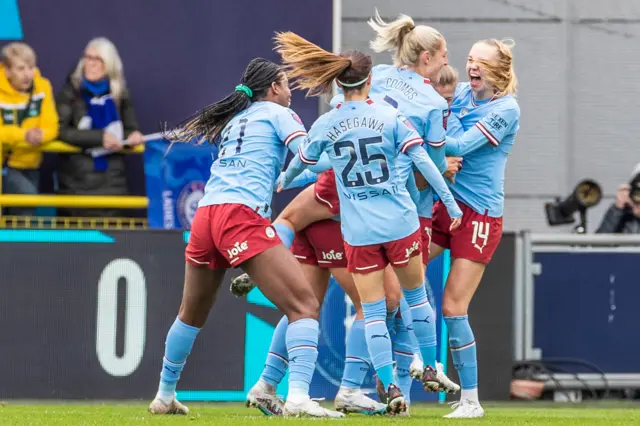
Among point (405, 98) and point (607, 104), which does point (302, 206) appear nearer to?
point (405, 98)

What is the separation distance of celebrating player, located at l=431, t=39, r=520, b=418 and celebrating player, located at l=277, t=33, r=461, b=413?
0.74m

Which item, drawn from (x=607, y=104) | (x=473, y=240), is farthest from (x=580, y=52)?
(x=473, y=240)

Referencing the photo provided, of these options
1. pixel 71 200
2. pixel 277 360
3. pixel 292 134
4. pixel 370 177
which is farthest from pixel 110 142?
pixel 370 177

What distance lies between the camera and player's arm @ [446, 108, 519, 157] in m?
9.04

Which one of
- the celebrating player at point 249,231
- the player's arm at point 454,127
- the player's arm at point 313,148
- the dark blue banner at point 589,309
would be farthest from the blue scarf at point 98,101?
the player's arm at point 313,148

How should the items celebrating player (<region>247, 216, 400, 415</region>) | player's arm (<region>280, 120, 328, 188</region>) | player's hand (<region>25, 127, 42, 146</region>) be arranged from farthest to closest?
player's hand (<region>25, 127, 42, 146</region>) < celebrating player (<region>247, 216, 400, 415</region>) < player's arm (<region>280, 120, 328, 188</region>)

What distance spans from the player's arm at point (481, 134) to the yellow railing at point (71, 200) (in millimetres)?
4375

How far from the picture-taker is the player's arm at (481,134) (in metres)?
9.04

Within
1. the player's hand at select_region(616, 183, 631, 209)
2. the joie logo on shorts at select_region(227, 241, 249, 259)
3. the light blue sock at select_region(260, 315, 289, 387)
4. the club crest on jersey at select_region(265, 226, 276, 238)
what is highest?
the club crest on jersey at select_region(265, 226, 276, 238)

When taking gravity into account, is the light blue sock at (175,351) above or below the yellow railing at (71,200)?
below

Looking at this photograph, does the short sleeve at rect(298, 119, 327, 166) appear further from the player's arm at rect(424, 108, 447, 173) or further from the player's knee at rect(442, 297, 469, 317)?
the player's knee at rect(442, 297, 469, 317)

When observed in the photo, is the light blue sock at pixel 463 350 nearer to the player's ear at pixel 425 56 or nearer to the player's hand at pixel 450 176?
the player's hand at pixel 450 176

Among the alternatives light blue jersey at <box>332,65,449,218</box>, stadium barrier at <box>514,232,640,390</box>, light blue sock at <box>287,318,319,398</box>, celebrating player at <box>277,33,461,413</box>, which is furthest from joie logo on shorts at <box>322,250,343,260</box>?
stadium barrier at <box>514,232,640,390</box>

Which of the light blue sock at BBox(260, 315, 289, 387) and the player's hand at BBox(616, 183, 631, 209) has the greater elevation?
the player's hand at BBox(616, 183, 631, 209)
